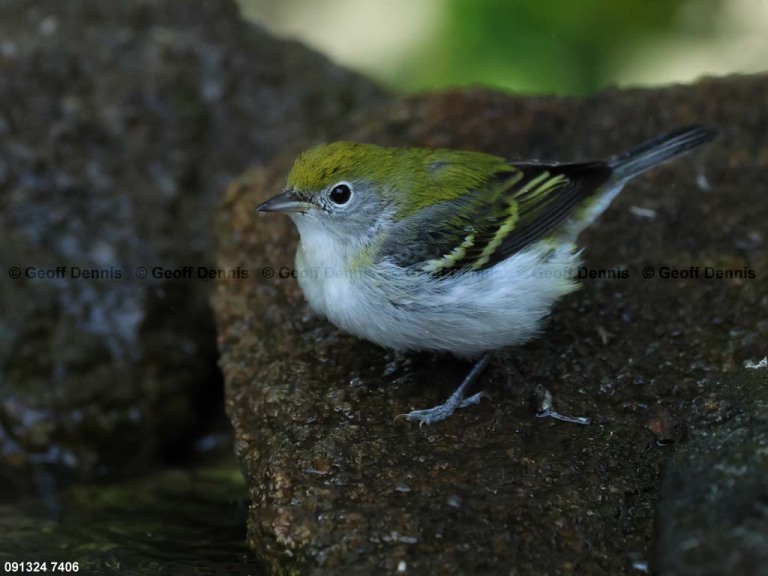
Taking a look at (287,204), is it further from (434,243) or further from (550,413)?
(550,413)

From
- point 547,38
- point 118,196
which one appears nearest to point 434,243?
point 118,196

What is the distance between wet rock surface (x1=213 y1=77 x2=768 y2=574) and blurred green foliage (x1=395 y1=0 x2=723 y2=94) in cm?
185

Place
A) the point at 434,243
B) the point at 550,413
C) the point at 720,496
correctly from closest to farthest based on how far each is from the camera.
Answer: the point at 720,496 < the point at 550,413 < the point at 434,243

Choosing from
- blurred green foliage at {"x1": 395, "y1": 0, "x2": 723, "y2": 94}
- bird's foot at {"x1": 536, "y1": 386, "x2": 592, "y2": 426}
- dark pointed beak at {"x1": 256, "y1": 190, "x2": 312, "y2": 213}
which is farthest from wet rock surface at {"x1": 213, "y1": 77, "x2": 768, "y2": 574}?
blurred green foliage at {"x1": 395, "y1": 0, "x2": 723, "y2": 94}

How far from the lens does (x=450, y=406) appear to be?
3.71 meters

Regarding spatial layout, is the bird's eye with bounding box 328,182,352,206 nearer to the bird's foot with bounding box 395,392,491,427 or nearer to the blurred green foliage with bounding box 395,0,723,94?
the bird's foot with bounding box 395,392,491,427

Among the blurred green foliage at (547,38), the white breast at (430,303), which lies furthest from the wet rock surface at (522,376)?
the blurred green foliage at (547,38)

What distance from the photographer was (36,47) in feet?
18.8

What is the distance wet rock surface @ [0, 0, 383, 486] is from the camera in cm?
517

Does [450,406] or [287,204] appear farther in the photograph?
[287,204]

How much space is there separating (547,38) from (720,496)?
5436 mm

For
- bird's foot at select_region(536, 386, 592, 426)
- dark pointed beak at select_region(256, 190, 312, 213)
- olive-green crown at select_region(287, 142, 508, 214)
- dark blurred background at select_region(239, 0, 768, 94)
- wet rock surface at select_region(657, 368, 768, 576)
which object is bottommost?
wet rock surface at select_region(657, 368, 768, 576)

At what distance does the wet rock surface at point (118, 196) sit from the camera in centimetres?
517

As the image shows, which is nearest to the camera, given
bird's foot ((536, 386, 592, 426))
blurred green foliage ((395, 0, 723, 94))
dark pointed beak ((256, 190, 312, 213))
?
bird's foot ((536, 386, 592, 426))
